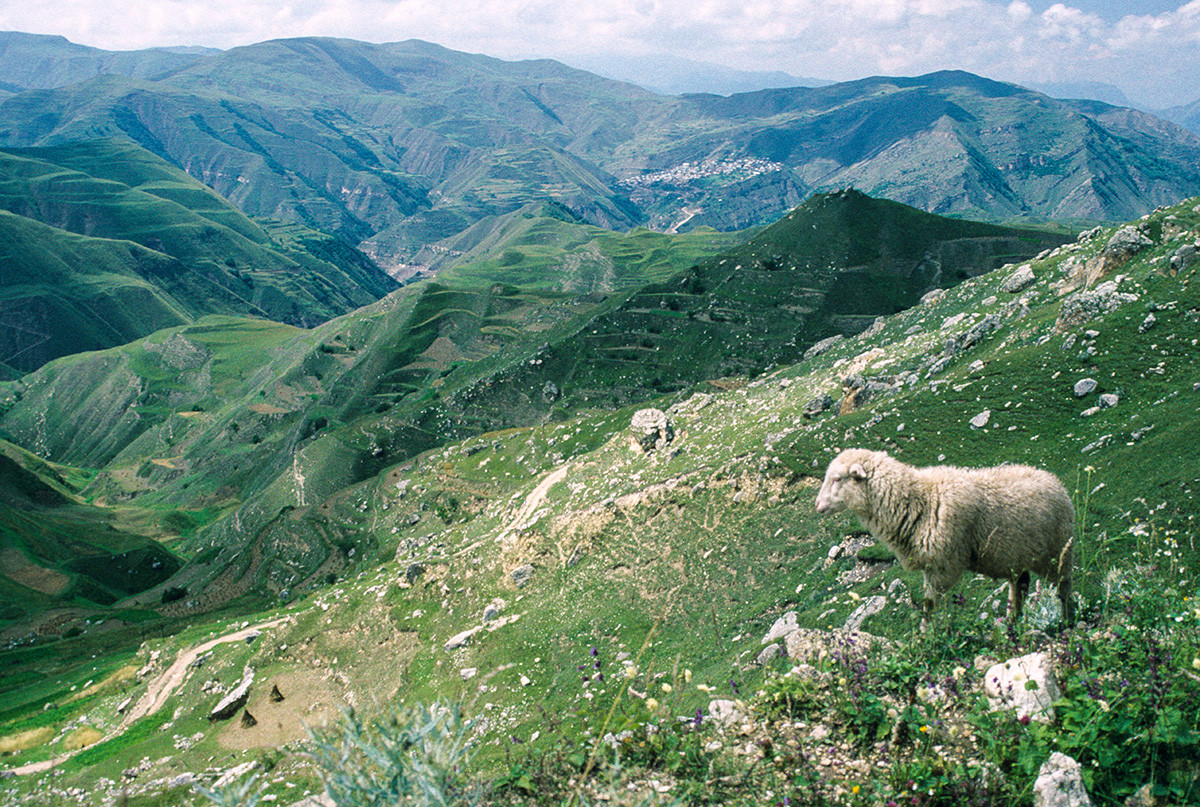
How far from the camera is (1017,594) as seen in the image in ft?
39.8

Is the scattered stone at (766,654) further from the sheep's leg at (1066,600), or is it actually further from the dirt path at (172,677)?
the dirt path at (172,677)

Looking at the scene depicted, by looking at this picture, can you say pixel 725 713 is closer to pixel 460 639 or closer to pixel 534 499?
pixel 460 639

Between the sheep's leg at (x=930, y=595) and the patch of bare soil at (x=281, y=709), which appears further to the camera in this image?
the patch of bare soil at (x=281, y=709)

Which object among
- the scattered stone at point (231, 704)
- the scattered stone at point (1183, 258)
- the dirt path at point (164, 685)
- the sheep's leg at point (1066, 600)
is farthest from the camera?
the dirt path at point (164, 685)

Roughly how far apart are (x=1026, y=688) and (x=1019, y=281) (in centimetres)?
4856

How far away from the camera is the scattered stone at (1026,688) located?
7.67 metres

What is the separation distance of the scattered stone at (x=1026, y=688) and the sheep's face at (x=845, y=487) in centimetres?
460

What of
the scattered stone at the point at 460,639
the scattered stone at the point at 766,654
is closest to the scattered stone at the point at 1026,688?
the scattered stone at the point at 766,654

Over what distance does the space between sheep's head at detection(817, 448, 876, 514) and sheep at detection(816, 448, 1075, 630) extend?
20 mm

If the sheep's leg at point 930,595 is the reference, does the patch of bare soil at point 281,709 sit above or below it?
below

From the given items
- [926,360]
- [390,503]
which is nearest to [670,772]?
[926,360]

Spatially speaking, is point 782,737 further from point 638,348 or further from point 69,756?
point 638,348

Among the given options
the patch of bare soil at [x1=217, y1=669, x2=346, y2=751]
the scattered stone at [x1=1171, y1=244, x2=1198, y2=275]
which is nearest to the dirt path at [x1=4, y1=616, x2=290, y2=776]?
the patch of bare soil at [x1=217, y1=669, x2=346, y2=751]

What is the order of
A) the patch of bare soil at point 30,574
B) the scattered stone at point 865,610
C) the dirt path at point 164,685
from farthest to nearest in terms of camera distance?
the patch of bare soil at point 30,574 < the dirt path at point 164,685 < the scattered stone at point 865,610
